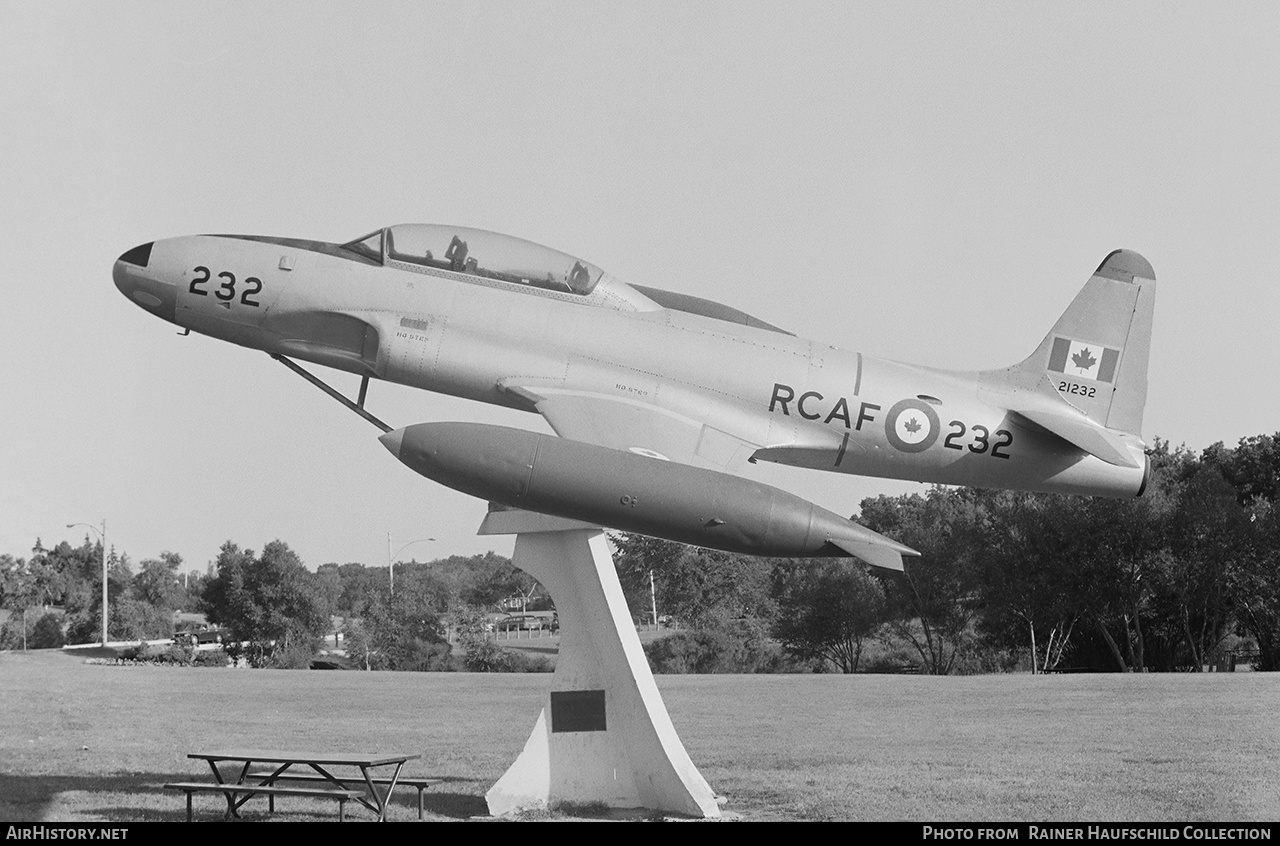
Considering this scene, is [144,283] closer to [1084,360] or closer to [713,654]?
[1084,360]

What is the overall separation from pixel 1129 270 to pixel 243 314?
9.18m

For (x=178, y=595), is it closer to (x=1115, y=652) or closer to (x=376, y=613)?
(x=376, y=613)

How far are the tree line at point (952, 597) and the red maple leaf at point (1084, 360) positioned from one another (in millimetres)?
22854

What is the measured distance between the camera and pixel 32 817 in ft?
38.5

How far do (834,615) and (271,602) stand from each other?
27.1 metres

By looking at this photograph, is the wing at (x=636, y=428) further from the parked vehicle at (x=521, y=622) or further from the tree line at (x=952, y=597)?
the parked vehicle at (x=521, y=622)

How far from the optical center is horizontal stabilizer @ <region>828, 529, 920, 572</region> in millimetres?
10156

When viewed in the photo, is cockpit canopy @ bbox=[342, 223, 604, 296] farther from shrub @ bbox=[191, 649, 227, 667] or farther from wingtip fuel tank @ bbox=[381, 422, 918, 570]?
shrub @ bbox=[191, 649, 227, 667]

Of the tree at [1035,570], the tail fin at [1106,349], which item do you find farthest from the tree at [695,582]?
the tail fin at [1106,349]

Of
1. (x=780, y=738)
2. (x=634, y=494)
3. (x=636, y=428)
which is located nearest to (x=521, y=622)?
(x=780, y=738)

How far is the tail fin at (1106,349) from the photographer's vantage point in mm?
12648

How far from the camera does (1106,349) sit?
41.7 feet

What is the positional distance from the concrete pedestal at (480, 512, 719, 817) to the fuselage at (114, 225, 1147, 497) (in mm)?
1541

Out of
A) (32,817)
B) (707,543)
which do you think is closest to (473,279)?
(707,543)
